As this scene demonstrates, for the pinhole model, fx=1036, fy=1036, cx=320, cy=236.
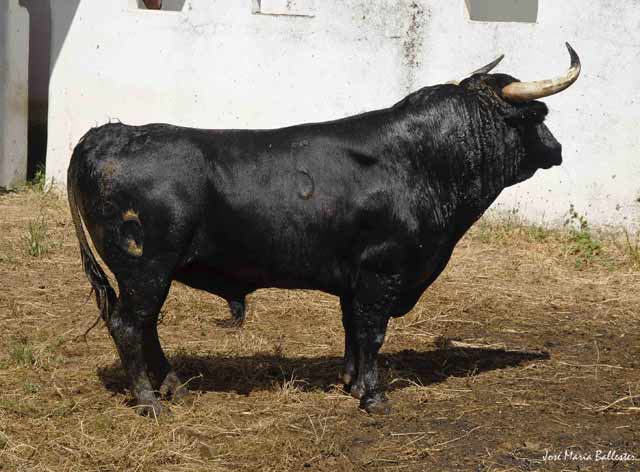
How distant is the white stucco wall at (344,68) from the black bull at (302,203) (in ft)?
13.6

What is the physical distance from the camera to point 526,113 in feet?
19.6

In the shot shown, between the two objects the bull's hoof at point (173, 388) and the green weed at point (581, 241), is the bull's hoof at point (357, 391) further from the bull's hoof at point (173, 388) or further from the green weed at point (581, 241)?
the green weed at point (581, 241)

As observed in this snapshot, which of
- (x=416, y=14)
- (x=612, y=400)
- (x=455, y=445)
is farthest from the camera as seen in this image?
(x=416, y=14)

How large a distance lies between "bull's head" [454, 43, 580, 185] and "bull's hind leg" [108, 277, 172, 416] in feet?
7.02

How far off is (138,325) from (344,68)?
5480 millimetres

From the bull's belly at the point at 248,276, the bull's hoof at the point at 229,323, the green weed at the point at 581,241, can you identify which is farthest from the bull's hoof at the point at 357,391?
the green weed at the point at 581,241

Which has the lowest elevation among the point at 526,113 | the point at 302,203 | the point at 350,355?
the point at 350,355

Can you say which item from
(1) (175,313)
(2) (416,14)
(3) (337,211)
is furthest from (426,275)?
(2) (416,14)

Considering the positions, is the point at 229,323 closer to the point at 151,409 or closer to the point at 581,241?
the point at 151,409

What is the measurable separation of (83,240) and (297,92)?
5.20m

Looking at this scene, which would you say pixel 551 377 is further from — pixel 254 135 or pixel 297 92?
pixel 297 92

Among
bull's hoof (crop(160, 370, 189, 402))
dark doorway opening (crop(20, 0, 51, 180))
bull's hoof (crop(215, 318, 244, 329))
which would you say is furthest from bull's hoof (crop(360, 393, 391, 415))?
dark doorway opening (crop(20, 0, 51, 180))

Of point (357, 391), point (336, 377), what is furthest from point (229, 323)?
point (357, 391)

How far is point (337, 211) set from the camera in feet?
18.6
